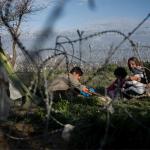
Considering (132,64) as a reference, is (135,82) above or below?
below

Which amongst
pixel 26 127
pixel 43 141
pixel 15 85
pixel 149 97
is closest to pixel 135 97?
pixel 149 97

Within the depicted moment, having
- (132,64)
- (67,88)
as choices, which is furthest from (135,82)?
(67,88)

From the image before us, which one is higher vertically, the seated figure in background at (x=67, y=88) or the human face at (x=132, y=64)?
the human face at (x=132, y=64)

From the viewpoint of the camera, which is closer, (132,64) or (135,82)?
(135,82)

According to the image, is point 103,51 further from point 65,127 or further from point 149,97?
point 65,127

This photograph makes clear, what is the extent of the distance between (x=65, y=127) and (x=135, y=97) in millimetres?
3267

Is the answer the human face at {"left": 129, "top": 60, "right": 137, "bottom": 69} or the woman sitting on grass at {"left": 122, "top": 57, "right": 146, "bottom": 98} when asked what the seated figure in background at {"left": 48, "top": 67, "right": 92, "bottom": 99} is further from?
the human face at {"left": 129, "top": 60, "right": 137, "bottom": 69}

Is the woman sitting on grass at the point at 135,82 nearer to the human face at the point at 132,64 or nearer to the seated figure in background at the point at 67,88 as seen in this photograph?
the human face at the point at 132,64

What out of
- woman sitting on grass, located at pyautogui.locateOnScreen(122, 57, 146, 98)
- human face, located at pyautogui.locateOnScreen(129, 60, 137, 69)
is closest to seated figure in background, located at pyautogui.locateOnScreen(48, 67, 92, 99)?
woman sitting on grass, located at pyautogui.locateOnScreen(122, 57, 146, 98)

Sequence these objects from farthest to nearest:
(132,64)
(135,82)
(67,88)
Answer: (132,64), (135,82), (67,88)

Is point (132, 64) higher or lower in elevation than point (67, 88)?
higher

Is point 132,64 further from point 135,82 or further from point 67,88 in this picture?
point 67,88

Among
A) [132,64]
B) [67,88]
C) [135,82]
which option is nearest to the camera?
[67,88]

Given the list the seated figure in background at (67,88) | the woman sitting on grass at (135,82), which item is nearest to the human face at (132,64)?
the woman sitting on grass at (135,82)
